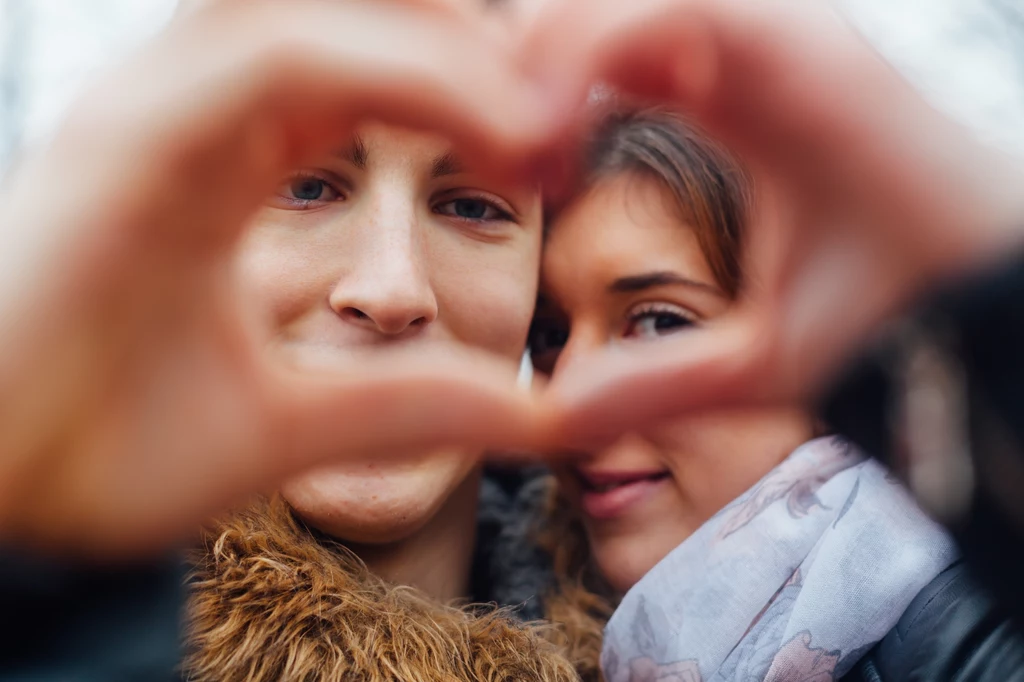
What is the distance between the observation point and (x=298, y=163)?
373 millimetres

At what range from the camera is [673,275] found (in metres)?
1.03

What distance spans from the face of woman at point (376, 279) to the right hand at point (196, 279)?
337 millimetres

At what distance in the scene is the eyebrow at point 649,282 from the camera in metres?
1.02

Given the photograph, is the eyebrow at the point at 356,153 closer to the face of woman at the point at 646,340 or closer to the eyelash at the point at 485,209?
the eyelash at the point at 485,209

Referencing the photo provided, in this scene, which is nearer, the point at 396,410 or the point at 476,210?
the point at 396,410

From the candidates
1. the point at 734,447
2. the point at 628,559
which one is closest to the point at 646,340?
the point at 734,447

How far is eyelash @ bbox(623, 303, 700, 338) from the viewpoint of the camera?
1.04 meters

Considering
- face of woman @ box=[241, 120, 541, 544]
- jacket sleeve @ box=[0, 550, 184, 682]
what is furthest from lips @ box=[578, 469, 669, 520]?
jacket sleeve @ box=[0, 550, 184, 682]

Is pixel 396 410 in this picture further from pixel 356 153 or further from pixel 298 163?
pixel 356 153

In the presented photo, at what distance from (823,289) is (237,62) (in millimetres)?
331

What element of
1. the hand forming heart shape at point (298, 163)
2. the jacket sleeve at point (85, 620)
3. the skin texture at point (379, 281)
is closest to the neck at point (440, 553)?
the skin texture at point (379, 281)

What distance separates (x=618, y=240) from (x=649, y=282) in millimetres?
72

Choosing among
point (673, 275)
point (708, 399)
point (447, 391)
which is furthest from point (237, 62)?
point (673, 275)

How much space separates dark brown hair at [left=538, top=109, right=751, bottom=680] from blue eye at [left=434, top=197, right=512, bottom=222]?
15 cm
